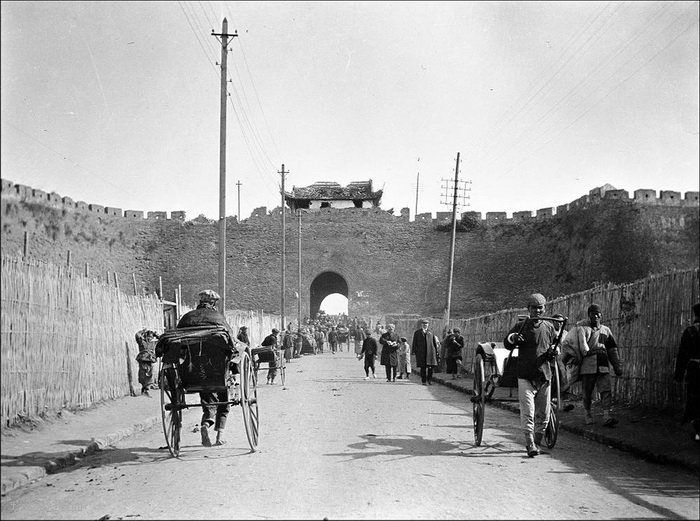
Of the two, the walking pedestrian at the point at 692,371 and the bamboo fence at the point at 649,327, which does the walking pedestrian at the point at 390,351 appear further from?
the walking pedestrian at the point at 692,371

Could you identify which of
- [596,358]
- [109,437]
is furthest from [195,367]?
[596,358]

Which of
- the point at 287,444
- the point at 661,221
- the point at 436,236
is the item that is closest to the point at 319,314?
the point at 436,236

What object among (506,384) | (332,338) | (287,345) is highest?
(506,384)

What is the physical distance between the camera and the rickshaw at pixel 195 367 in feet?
21.5

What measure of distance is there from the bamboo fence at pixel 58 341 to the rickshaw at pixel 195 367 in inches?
55.7

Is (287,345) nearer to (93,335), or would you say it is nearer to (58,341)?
(93,335)

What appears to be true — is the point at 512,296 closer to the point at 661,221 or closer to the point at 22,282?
the point at 661,221

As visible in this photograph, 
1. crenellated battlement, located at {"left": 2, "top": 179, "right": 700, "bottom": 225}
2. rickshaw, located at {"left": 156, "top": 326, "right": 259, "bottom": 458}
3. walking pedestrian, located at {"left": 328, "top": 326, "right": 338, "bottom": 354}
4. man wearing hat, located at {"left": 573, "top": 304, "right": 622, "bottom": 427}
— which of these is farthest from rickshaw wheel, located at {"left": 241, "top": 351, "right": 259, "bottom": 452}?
crenellated battlement, located at {"left": 2, "top": 179, "right": 700, "bottom": 225}

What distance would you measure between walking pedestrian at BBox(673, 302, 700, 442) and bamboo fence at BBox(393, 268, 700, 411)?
1.55m

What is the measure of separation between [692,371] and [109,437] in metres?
5.70

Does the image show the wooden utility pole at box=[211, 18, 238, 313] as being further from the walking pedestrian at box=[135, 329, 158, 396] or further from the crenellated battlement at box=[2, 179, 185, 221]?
the crenellated battlement at box=[2, 179, 185, 221]

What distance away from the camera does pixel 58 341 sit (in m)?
8.73

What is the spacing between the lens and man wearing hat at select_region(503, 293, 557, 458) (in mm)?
6734

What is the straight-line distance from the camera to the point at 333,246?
46.5 metres
